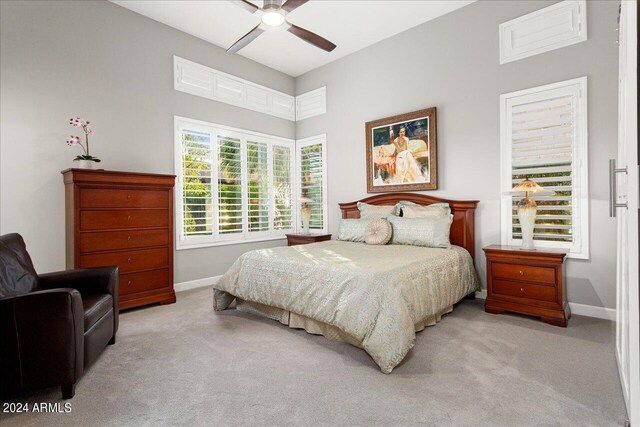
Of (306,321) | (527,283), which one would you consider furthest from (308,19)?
(527,283)

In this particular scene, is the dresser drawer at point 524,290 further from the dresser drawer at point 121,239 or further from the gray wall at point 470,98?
the dresser drawer at point 121,239

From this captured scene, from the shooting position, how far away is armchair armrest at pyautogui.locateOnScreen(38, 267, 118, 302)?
2631 millimetres

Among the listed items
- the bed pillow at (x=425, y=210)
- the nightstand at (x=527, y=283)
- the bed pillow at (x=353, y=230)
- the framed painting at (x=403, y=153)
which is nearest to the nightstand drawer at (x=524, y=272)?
the nightstand at (x=527, y=283)

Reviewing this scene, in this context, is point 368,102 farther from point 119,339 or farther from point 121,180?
point 119,339

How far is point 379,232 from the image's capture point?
4.07 metres

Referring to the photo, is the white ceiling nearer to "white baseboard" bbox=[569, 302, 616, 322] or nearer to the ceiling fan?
the ceiling fan

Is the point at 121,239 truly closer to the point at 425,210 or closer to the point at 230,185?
the point at 230,185

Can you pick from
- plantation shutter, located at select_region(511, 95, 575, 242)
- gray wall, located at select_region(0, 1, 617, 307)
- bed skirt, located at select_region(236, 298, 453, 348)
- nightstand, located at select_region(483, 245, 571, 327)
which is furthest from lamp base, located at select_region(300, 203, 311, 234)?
plantation shutter, located at select_region(511, 95, 575, 242)

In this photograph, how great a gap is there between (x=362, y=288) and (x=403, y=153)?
109 inches

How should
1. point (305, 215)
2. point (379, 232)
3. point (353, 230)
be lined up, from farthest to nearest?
1. point (305, 215)
2. point (353, 230)
3. point (379, 232)

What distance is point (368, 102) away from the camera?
512 cm

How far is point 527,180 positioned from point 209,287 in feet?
13.8

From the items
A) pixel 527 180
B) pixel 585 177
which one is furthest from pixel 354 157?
pixel 585 177

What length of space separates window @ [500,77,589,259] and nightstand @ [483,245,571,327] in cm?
32
